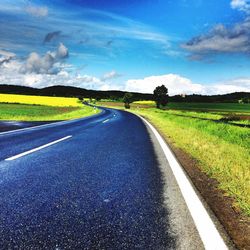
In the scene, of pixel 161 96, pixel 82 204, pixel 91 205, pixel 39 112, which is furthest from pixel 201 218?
pixel 161 96

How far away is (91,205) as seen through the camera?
3.91m

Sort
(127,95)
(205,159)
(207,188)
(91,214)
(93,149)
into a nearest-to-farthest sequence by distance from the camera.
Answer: (91,214)
(207,188)
(205,159)
(93,149)
(127,95)

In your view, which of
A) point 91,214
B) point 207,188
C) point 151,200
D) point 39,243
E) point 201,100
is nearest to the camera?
point 39,243

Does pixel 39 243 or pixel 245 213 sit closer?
pixel 39 243

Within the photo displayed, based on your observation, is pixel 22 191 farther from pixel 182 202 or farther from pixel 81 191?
pixel 182 202

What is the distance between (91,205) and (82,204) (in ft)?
0.39

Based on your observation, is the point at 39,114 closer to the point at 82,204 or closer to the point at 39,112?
the point at 39,112

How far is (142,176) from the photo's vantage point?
219 inches

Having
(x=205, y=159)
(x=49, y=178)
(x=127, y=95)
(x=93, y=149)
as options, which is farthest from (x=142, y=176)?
(x=127, y=95)

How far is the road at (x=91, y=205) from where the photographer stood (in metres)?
2.93

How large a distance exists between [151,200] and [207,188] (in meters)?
1.25

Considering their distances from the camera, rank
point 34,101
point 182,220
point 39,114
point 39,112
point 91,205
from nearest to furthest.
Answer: point 182,220 < point 91,205 < point 39,114 < point 39,112 < point 34,101

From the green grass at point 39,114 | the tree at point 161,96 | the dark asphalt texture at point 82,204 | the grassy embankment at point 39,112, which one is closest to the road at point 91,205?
the dark asphalt texture at point 82,204

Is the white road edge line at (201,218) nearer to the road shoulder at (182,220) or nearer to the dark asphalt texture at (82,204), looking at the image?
the road shoulder at (182,220)
